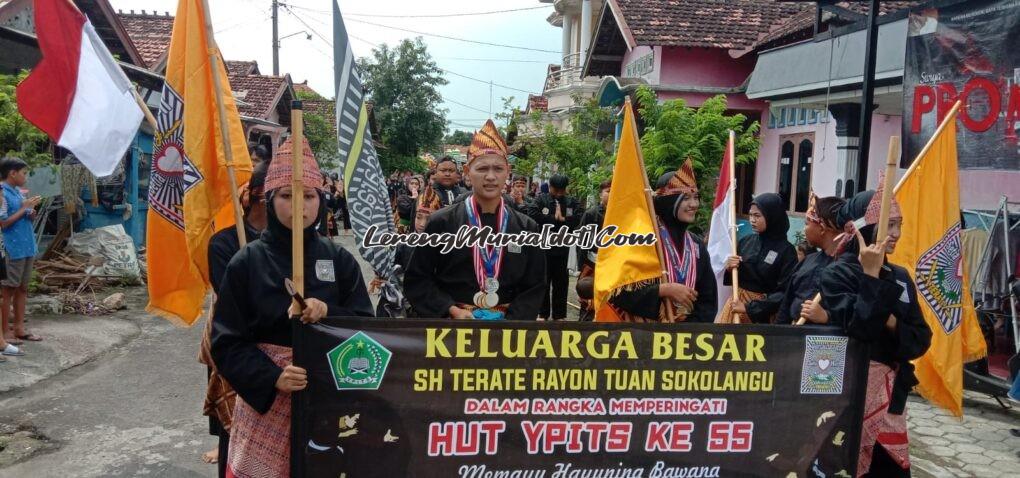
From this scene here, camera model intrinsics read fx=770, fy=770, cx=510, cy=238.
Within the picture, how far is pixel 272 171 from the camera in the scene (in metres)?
3.10

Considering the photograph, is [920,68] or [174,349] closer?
[920,68]

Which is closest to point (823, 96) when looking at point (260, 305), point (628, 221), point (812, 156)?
point (812, 156)

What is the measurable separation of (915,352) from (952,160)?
136cm

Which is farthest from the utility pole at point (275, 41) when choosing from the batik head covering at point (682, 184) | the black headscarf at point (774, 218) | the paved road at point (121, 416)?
the batik head covering at point (682, 184)

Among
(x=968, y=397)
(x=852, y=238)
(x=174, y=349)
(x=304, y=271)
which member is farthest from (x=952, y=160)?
(x=174, y=349)

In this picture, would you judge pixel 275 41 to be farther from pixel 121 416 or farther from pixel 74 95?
pixel 74 95

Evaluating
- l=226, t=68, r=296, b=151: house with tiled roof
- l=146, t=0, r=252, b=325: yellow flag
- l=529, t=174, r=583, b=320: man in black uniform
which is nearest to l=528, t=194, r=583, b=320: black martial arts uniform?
l=529, t=174, r=583, b=320: man in black uniform

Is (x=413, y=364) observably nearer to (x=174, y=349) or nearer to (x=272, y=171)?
(x=272, y=171)

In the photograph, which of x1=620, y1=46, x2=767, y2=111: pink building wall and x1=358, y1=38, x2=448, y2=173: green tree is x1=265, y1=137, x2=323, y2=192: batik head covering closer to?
x1=620, y1=46, x2=767, y2=111: pink building wall

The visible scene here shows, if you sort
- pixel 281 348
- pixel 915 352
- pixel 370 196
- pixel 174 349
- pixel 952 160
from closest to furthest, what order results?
pixel 281 348 < pixel 915 352 < pixel 952 160 < pixel 370 196 < pixel 174 349

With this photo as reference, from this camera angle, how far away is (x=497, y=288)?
13.7 feet

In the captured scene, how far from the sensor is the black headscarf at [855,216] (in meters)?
3.47

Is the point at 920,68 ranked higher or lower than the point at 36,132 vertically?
higher

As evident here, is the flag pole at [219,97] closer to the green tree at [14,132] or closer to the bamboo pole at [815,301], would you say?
the bamboo pole at [815,301]
